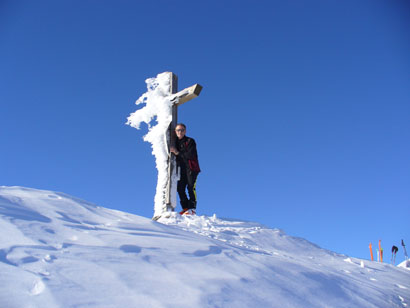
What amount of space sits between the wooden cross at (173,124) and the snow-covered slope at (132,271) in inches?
96.8

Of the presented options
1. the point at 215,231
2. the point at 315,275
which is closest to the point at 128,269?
the point at 315,275

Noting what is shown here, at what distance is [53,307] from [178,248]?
1043 mm

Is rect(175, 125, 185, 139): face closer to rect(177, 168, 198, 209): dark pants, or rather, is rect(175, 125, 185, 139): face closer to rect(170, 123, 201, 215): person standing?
rect(170, 123, 201, 215): person standing

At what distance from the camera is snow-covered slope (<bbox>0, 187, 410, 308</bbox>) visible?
1.49 metres

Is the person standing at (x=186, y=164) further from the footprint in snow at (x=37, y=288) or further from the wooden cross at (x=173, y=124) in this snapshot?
the footprint in snow at (x=37, y=288)

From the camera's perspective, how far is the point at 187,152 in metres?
5.93

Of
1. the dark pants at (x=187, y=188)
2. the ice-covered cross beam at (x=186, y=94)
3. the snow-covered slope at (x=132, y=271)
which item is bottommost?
the snow-covered slope at (x=132, y=271)

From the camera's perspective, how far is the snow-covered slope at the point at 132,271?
1493 mm

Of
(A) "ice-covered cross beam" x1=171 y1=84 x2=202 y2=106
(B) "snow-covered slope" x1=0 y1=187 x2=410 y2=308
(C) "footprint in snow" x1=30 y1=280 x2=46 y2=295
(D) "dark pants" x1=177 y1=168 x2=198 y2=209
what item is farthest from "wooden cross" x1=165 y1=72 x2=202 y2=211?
(C) "footprint in snow" x1=30 y1=280 x2=46 y2=295

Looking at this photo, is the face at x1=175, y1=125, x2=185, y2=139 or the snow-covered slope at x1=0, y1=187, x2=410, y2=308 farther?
the face at x1=175, y1=125, x2=185, y2=139

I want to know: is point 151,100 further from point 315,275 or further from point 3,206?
point 315,275

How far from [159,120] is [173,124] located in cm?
30

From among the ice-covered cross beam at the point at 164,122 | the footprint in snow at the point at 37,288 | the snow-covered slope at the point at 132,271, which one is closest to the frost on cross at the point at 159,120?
the ice-covered cross beam at the point at 164,122

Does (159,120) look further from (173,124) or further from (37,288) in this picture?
(37,288)
